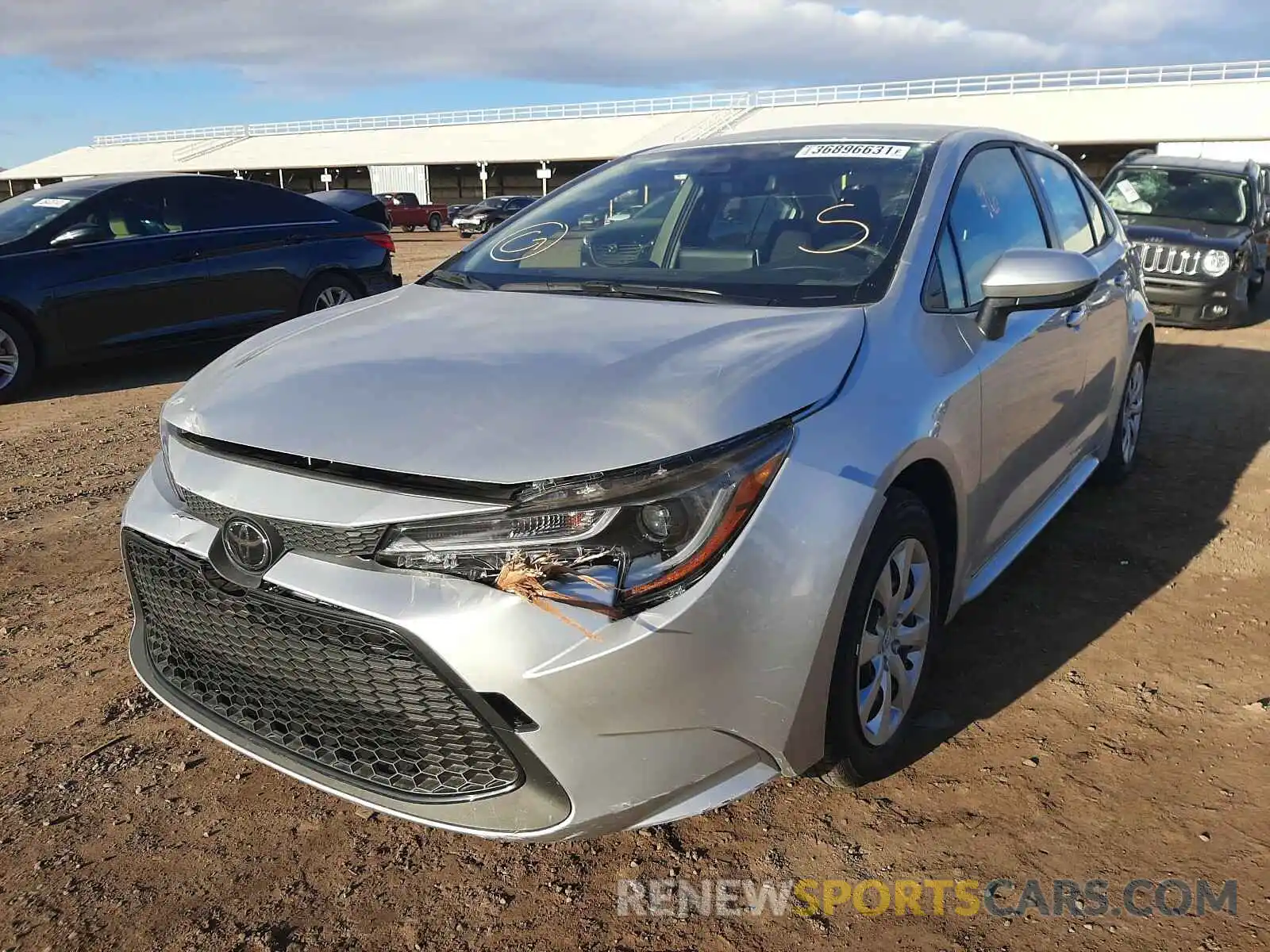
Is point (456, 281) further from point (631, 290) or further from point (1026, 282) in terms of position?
point (1026, 282)

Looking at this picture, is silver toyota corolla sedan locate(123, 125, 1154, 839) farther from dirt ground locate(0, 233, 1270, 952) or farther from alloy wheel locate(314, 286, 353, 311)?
alloy wheel locate(314, 286, 353, 311)

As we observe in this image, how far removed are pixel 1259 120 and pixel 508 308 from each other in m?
38.2

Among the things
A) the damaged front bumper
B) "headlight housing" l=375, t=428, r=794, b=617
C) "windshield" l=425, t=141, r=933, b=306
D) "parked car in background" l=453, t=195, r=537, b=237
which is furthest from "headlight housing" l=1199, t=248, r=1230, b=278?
"parked car in background" l=453, t=195, r=537, b=237

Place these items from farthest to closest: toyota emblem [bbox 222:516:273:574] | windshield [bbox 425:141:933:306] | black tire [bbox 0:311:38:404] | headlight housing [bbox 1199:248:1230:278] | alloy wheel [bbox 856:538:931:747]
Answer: headlight housing [bbox 1199:248:1230:278], black tire [bbox 0:311:38:404], windshield [bbox 425:141:933:306], alloy wheel [bbox 856:538:931:747], toyota emblem [bbox 222:516:273:574]

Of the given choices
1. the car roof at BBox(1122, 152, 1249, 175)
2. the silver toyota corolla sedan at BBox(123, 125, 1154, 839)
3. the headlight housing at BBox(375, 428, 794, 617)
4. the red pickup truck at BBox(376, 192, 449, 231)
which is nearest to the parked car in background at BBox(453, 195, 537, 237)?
the red pickup truck at BBox(376, 192, 449, 231)

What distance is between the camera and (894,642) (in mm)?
2523

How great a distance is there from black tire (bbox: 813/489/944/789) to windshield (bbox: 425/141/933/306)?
0.61m

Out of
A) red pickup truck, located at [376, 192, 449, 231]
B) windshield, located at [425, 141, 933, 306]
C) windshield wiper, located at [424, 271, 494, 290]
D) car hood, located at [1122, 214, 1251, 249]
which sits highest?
windshield, located at [425, 141, 933, 306]

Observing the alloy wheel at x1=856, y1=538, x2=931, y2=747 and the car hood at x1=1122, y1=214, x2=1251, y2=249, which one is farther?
the car hood at x1=1122, y1=214, x2=1251, y2=249

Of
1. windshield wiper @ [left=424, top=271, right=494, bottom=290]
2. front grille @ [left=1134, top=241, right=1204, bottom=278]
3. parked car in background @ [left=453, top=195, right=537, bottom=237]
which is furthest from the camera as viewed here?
parked car in background @ [left=453, top=195, right=537, bottom=237]

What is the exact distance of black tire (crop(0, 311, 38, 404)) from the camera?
22.1 feet

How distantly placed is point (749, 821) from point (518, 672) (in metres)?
0.94

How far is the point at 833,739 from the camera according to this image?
2299mm

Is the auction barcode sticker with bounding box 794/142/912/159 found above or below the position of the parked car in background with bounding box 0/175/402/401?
above
